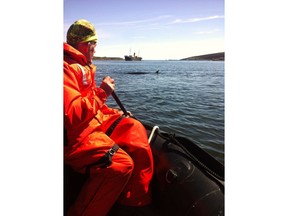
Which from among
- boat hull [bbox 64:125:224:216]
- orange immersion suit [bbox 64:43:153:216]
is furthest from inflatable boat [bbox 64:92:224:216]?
orange immersion suit [bbox 64:43:153:216]

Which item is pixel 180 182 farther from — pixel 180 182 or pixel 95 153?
pixel 95 153

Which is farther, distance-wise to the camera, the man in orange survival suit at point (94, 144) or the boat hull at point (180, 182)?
the boat hull at point (180, 182)

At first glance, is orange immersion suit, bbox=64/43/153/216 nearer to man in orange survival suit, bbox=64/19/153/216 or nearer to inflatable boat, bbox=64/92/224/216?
man in orange survival suit, bbox=64/19/153/216

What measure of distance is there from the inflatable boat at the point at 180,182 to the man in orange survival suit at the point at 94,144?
0.11m

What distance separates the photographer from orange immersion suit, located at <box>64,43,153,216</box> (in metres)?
1.57

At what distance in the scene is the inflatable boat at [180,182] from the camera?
1.75m

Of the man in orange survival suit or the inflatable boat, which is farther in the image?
the inflatable boat

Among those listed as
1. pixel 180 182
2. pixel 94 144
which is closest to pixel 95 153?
pixel 94 144

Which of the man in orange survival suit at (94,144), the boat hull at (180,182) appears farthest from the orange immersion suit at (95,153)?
the boat hull at (180,182)

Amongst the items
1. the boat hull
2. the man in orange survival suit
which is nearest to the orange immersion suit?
the man in orange survival suit

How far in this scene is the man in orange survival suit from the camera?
1.58 m

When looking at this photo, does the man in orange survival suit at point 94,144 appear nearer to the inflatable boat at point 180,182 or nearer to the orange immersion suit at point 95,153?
the orange immersion suit at point 95,153
